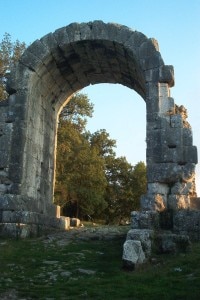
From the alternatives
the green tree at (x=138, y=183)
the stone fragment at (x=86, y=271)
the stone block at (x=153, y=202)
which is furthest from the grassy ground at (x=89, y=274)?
the green tree at (x=138, y=183)

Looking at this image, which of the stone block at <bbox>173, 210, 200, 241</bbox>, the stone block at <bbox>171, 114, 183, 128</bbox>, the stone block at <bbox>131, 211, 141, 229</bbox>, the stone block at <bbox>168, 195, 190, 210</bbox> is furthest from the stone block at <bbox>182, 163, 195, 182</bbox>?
the stone block at <bbox>131, 211, 141, 229</bbox>

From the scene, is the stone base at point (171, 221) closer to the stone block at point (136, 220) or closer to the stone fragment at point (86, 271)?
the stone block at point (136, 220)

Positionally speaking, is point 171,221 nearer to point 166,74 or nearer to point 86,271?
point 86,271

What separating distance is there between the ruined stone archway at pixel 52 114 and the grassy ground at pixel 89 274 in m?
2.20

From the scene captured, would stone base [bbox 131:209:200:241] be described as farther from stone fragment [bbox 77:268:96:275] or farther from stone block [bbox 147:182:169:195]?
stone fragment [bbox 77:268:96:275]

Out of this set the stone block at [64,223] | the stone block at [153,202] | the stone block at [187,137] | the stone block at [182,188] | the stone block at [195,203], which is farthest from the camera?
the stone block at [64,223]

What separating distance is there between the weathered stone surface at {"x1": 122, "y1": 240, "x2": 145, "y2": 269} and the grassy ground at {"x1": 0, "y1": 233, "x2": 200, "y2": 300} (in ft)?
0.52

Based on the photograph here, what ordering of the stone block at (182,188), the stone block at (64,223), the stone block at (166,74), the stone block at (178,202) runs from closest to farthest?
the stone block at (178,202)
the stone block at (182,188)
the stone block at (166,74)
the stone block at (64,223)

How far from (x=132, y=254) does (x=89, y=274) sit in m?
0.91

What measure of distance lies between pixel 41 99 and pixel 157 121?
4322 mm

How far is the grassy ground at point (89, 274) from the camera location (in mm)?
5754

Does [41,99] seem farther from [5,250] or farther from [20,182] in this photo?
[5,250]

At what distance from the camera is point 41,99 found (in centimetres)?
1336

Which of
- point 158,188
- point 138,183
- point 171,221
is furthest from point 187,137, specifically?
point 138,183
